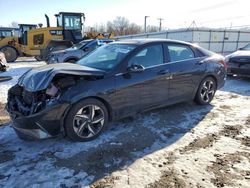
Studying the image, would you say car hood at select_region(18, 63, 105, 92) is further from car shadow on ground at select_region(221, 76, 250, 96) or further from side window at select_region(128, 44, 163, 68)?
car shadow on ground at select_region(221, 76, 250, 96)

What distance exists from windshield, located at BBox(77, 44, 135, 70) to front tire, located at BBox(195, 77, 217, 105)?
6.78 feet

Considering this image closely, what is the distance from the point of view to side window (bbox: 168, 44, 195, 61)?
16.9 ft

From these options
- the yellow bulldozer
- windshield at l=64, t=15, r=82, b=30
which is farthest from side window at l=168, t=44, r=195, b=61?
windshield at l=64, t=15, r=82, b=30

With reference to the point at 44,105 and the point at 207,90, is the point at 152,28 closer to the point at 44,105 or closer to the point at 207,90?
the point at 207,90

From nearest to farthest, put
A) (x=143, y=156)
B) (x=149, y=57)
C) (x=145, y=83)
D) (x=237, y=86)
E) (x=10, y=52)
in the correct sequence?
(x=143, y=156), (x=145, y=83), (x=149, y=57), (x=237, y=86), (x=10, y=52)

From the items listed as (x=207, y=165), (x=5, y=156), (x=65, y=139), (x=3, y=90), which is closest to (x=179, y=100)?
(x=207, y=165)

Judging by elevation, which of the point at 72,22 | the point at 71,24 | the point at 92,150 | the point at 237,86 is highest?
the point at 72,22

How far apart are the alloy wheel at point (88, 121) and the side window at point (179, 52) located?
199 cm

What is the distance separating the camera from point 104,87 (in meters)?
4.10

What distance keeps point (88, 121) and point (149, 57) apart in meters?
1.74

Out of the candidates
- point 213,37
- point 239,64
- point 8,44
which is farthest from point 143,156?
point 213,37

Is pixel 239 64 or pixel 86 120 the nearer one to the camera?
Result: pixel 86 120

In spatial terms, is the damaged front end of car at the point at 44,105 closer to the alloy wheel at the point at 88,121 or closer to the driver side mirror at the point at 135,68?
the alloy wheel at the point at 88,121

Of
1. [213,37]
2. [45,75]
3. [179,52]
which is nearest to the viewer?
[45,75]
